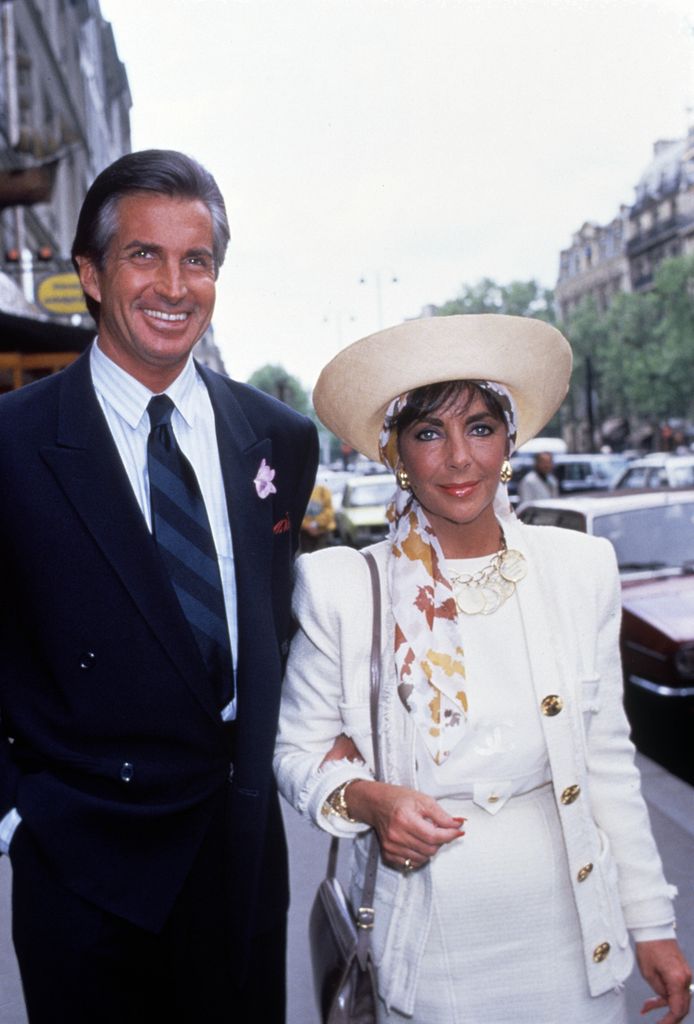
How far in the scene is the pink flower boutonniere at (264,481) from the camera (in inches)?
90.7

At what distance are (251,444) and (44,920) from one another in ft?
3.40

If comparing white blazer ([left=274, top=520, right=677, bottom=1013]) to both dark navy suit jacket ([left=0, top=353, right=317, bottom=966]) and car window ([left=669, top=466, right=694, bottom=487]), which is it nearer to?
dark navy suit jacket ([left=0, top=353, right=317, bottom=966])

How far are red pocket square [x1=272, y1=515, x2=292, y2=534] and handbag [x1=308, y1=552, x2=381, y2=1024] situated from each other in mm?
213

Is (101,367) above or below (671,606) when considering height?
above

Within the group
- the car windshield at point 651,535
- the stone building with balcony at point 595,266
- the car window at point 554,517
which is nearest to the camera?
the car windshield at point 651,535

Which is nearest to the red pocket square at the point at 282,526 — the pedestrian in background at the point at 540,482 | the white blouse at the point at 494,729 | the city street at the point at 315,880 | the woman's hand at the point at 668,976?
the white blouse at the point at 494,729

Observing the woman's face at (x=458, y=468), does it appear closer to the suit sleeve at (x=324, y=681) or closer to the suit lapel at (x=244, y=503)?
the suit sleeve at (x=324, y=681)

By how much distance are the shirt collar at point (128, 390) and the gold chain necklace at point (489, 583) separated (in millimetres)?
665

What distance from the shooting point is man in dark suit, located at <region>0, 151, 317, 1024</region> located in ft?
6.67

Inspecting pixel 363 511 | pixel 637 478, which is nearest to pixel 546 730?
pixel 363 511

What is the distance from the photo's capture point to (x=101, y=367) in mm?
2273

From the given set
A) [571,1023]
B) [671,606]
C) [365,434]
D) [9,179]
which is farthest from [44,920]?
[9,179]

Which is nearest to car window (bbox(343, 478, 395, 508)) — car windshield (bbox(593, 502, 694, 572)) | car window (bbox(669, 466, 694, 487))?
car window (bbox(669, 466, 694, 487))

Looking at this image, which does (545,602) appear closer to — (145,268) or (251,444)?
(251,444)
